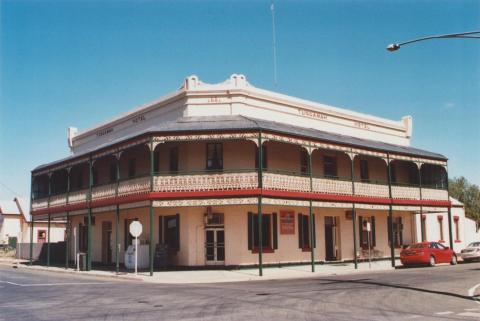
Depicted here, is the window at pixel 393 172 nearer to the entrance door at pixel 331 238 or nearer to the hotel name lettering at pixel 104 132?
the entrance door at pixel 331 238

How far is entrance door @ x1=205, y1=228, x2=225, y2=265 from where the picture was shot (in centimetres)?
2516

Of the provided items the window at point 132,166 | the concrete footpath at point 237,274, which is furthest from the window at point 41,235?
the window at point 132,166

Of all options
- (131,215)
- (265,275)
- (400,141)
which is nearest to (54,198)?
(131,215)

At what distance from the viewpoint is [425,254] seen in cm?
2647

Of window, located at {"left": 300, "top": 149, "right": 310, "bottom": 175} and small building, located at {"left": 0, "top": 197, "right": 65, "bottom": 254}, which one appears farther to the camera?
small building, located at {"left": 0, "top": 197, "right": 65, "bottom": 254}

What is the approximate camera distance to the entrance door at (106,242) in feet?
102

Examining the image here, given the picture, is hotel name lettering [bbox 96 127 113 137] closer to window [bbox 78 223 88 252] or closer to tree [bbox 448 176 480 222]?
window [bbox 78 223 88 252]

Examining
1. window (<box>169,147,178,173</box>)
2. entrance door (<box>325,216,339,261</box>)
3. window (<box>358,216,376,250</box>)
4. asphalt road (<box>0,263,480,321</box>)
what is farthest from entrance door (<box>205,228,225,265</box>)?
window (<box>358,216,376,250</box>)

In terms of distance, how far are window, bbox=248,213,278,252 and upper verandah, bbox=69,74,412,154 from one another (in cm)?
522

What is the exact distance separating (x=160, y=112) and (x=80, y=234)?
11.0 metres

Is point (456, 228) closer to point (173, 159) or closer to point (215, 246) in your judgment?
point (215, 246)

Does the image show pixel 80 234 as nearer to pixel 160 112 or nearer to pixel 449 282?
pixel 160 112

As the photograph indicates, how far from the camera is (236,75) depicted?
26672mm

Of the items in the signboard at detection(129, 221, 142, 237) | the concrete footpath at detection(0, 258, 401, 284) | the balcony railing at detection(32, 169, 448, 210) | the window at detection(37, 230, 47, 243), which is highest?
the balcony railing at detection(32, 169, 448, 210)
